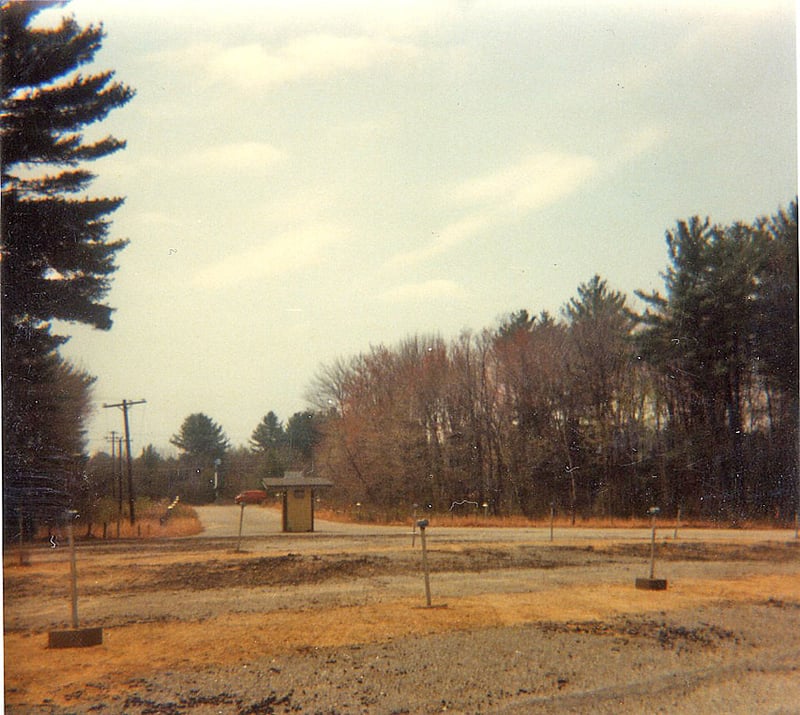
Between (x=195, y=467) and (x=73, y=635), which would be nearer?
(x=73, y=635)

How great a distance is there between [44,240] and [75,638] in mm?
4032

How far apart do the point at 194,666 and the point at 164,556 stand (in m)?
9.09

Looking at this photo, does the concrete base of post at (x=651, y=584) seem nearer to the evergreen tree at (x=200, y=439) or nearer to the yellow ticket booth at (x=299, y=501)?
the evergreen tree at (x=200, y=439)

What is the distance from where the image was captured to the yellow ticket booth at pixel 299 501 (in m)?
24.0

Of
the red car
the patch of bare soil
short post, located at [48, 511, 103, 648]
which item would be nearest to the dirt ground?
the patch of bare soil

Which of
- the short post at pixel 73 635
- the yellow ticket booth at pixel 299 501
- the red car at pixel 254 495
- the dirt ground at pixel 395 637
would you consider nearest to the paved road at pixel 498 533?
the yellow ticket booth at pixel 299 501

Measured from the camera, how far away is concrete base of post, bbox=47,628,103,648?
7094mm

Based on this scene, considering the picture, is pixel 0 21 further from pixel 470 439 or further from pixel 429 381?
pixel 470 439

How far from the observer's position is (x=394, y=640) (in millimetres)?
7691

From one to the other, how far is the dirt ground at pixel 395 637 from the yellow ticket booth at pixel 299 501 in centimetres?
943

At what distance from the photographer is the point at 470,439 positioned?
28.3m

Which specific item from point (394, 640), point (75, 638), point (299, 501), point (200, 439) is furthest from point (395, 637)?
point (299, 501)

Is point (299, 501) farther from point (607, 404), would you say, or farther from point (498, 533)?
point (607, 404)

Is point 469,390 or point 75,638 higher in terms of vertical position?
point 469,390
